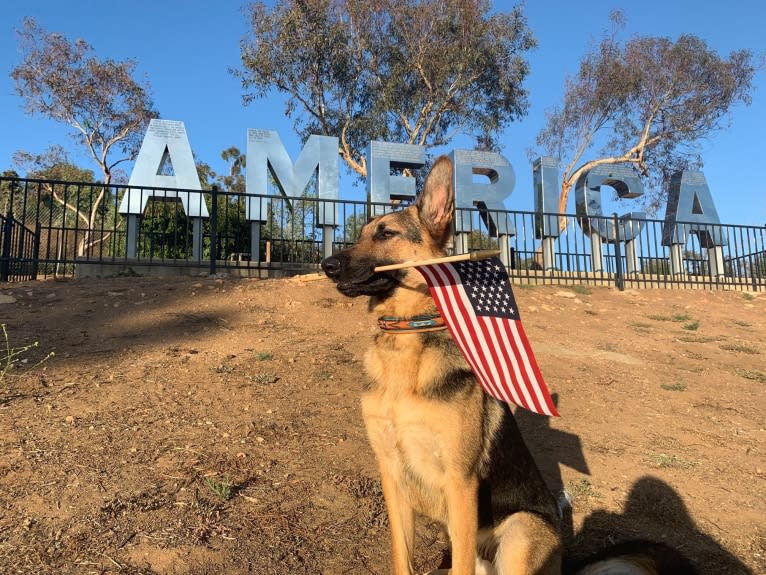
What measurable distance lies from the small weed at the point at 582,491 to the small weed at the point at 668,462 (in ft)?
3.13

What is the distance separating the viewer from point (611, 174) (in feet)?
68.7

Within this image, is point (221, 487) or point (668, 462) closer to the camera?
point (221, 487)

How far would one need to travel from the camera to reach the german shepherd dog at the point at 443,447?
2.52m

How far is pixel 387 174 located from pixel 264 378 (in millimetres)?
12558

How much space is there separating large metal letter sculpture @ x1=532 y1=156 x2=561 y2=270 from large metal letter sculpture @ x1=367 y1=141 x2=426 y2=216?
4619 mm

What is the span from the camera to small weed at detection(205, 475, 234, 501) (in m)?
3.47

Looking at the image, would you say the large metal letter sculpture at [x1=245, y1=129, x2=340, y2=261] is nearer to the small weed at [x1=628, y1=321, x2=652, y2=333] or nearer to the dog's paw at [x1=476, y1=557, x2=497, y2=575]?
the small weed at [x1=628, y1=321, x2=652, y2=333]

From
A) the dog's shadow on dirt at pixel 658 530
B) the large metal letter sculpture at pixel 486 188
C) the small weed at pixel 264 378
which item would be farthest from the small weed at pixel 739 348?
the small weed at pixel 264 378

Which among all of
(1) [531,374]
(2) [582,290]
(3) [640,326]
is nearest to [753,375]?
(3) [640,326]

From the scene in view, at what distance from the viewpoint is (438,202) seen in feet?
10.3

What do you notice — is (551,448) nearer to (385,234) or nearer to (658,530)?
(658,530)

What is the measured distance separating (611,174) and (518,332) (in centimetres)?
2067

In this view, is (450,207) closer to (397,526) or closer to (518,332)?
(518,332)

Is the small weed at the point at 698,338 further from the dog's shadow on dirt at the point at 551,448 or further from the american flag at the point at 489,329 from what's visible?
the american flag at the point at 489,329
